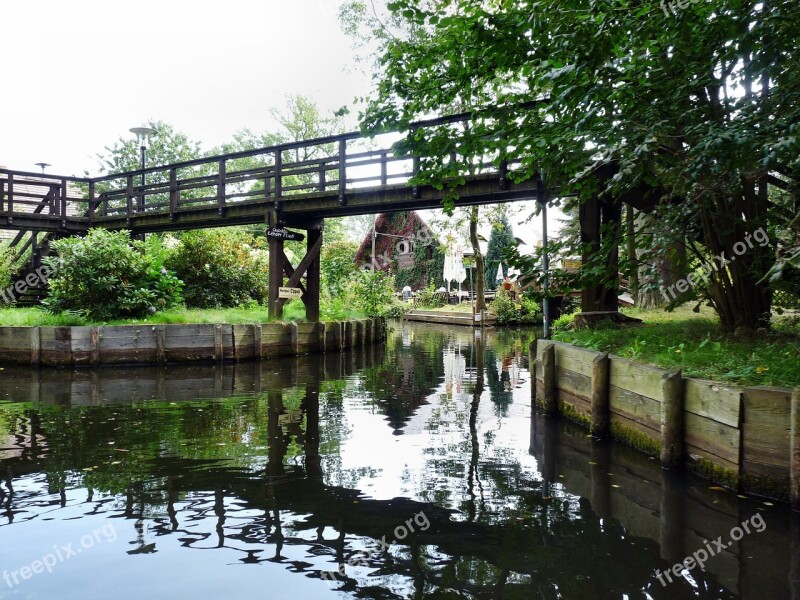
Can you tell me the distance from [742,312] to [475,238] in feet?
68.7

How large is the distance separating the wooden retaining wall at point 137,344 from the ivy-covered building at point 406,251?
25.0 m

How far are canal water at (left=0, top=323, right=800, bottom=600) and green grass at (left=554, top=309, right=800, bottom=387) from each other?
1.05 metres

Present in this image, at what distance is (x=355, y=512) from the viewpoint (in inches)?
184

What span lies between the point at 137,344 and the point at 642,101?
1165 cm

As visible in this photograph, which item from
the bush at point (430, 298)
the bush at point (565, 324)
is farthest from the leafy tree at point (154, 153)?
the bush at point (565, 324)

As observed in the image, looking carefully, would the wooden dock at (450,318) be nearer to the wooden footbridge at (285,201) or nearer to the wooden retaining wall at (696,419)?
the wooden footbridge at (285,201)

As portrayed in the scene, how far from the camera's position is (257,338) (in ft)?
47.8

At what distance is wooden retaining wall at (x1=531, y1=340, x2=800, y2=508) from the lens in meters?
4.59

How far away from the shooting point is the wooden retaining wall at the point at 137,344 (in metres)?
13.2

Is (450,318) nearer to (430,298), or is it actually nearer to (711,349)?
(430,298)

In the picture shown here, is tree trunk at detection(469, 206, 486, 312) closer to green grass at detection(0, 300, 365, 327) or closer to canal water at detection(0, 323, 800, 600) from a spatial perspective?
green grass at detection(0, 300, 365, 327)

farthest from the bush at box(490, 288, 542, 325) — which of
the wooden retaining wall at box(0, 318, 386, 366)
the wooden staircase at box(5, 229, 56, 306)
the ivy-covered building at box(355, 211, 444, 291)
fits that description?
the wooden staircase at box(5, 229, 56, 306)

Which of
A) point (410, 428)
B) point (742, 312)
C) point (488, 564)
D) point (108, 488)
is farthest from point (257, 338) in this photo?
point (488, 564)

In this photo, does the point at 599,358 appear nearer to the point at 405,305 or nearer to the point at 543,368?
the point at 543,368
